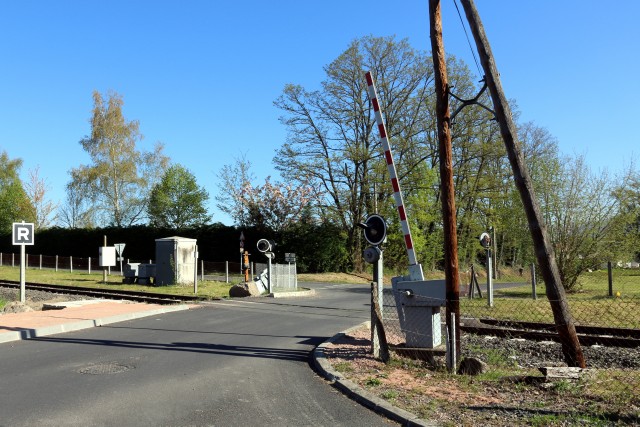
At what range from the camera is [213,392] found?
6.42 meters

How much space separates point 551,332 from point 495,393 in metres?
5.80

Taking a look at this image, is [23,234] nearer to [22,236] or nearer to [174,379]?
[22,236]

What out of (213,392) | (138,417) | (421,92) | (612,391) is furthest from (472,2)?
(421,92)

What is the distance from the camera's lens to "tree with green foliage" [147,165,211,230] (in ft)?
173

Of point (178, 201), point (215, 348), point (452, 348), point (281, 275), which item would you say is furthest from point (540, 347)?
point (178, 201)

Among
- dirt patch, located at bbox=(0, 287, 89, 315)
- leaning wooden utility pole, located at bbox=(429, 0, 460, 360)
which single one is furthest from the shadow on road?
dirt patch, located at bbox=(0, 287, 89, 315)

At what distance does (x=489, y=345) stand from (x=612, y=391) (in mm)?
4419

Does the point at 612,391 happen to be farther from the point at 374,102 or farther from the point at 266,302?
the point at 266,302

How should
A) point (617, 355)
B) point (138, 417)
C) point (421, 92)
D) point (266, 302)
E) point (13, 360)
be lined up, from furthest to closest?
1. point (421, 92)
2. point (266, 302)
3. point (617, 355)
4. point (13, 360)
5. point (138, 417)

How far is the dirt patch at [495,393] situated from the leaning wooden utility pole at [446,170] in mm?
854

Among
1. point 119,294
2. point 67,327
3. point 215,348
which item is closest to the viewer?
point 215,348

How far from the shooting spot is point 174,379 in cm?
707

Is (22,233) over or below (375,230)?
over

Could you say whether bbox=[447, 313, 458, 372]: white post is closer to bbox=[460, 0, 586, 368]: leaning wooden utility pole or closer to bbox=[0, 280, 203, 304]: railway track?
bbox=[460, 0, 586, 368]: leaning wooden utility pole
